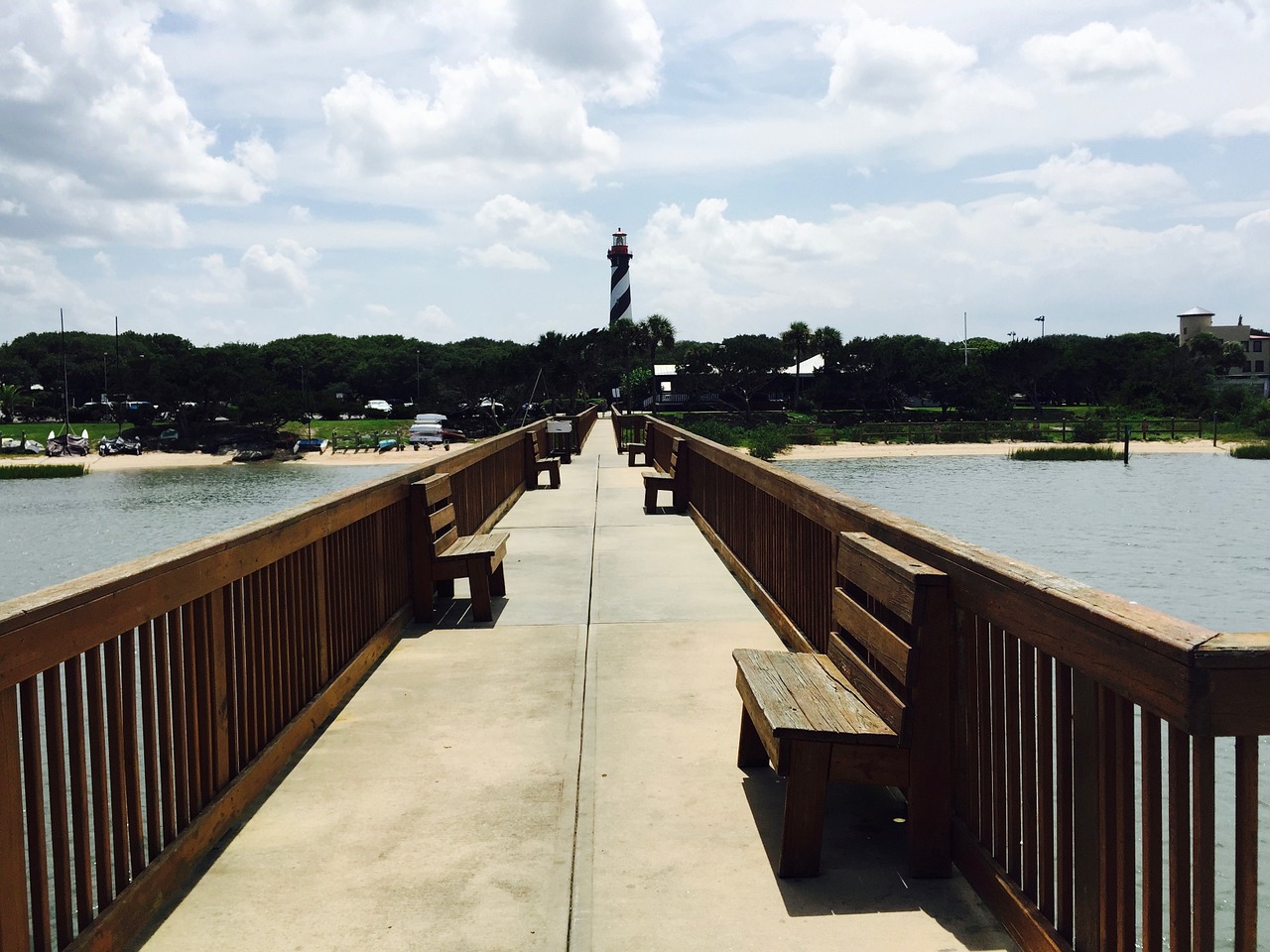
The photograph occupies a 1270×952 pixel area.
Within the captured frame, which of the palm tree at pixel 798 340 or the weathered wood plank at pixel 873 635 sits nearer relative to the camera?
the weathered wood plank at pixel 873 635

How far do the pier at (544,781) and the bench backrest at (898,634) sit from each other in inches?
4.1

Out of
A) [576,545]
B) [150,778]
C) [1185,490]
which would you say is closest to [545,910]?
[150,778]

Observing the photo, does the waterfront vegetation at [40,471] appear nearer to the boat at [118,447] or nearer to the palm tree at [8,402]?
the boat at [118,447]

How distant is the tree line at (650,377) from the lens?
8619 centimetres

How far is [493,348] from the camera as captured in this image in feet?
481

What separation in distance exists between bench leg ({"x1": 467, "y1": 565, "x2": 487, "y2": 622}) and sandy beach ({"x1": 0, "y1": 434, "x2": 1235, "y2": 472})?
190ft

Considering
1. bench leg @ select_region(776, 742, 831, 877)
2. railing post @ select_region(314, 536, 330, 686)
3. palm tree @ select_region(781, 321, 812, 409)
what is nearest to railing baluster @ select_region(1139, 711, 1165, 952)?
bench leg @ select_region(776, 742, 831, 877)

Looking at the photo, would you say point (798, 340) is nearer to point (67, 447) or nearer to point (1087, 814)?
point (67, 447)

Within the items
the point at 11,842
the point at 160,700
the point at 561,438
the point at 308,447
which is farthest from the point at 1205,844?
the point at 308,447

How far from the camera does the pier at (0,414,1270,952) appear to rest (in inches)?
95.3

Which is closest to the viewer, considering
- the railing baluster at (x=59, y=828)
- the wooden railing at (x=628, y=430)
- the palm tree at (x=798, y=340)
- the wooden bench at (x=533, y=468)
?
the railing baluster at (x=59, y=828)

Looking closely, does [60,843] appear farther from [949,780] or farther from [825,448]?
[825,448]

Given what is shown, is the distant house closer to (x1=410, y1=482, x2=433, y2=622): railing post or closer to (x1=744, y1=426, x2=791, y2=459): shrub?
(x1=744, y1=426, x2=791, y2=459): shrub

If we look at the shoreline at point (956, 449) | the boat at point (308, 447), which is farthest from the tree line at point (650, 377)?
the shoreline at point (956, 449)
